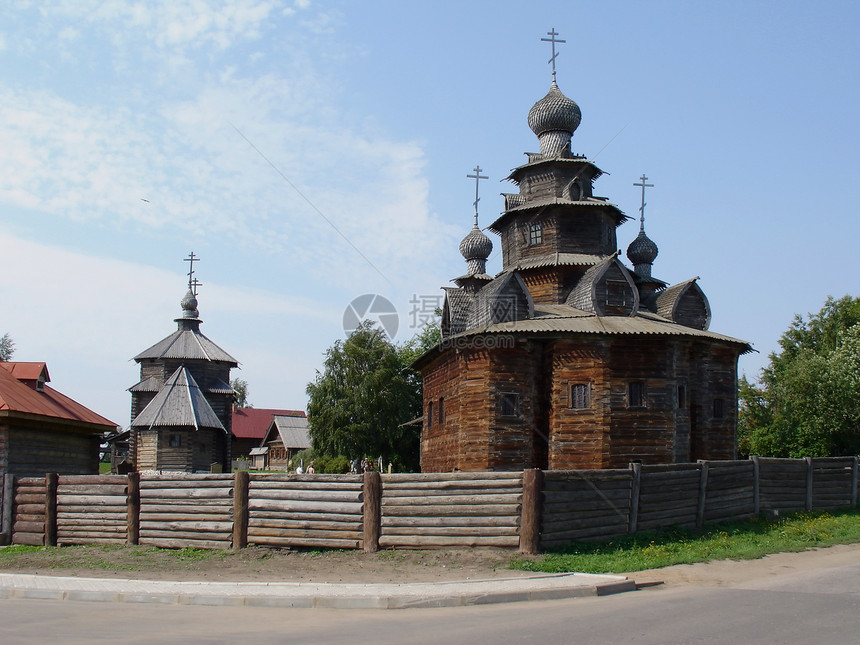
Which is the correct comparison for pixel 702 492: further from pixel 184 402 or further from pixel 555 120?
pixel 184 402

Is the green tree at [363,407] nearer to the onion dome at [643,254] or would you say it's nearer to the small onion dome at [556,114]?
the onion dome at [643,254]

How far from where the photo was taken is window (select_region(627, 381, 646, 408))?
74.2 feet

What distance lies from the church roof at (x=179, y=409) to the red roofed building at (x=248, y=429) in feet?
123

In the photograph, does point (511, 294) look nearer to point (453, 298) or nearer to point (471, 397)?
point (471, 397)

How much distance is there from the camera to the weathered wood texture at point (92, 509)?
15.5 metres

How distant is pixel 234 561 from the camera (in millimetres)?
13406

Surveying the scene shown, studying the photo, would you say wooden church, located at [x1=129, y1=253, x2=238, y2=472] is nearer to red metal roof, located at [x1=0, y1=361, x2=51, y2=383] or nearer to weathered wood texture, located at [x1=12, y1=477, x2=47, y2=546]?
red metal roof, located at [x1=0, y1=361, x2=51, y2=383]

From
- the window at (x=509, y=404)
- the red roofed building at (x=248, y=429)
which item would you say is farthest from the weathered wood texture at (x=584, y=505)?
the red roofed building at (x=248, y=429)

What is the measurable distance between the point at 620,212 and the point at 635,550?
18.9 metres

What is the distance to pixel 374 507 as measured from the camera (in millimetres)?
13352

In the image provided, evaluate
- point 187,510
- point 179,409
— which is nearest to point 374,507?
point 187,510

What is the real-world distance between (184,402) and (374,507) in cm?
3101

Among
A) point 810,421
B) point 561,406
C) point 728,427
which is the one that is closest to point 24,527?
point 561,406

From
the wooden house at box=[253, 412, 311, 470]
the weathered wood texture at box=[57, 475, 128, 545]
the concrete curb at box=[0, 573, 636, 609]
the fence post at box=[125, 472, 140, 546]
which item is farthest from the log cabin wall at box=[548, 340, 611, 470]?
the wooden house at box=[253, 412, 311, 470]
